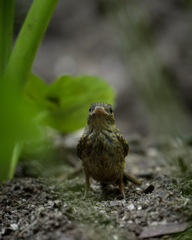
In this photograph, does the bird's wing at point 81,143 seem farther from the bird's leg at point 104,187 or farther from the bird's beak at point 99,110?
the bird's leg at point 104,187

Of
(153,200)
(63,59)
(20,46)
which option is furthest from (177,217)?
(63,59)

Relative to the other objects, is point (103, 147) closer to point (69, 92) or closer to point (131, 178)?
point (131, 178)

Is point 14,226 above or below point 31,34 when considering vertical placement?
below

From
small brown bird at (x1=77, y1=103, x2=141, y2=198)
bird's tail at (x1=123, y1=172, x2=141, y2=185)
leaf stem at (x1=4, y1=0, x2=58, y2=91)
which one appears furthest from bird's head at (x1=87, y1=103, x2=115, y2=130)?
leaf stem at (x1=4, y1=0, x2=58, y2=91)

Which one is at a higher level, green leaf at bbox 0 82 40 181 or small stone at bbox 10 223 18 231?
small stone at bbox 10 223 18 231

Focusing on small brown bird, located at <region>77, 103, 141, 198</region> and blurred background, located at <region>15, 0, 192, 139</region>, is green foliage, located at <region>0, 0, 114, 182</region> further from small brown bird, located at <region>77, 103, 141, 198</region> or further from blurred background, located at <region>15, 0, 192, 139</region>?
blurred background, located at <region>15, 0, 192, 139</region>

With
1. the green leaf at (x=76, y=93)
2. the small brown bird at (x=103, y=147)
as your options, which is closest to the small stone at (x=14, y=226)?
the small brown bird at (x=103, y=147)

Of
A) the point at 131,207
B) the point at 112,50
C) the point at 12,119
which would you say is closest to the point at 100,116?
the point at 131,207
